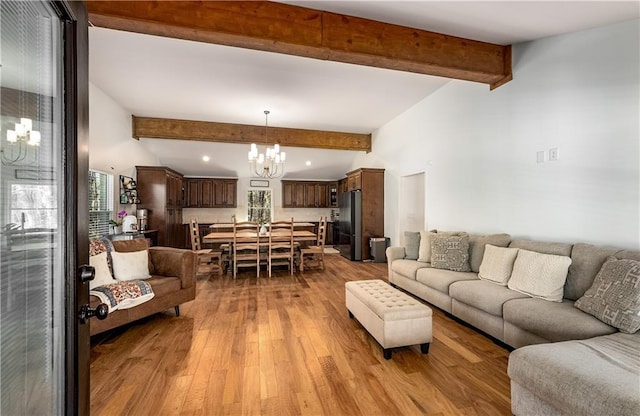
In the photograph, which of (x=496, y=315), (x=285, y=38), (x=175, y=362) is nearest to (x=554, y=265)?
(x=496, y=315)

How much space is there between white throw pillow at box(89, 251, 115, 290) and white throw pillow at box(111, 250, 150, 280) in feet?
0.37

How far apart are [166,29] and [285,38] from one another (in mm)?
969

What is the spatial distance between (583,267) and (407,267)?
179 cm

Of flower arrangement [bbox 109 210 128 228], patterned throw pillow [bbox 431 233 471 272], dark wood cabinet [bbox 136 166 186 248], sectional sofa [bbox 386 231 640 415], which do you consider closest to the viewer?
sectional sofa [bbox 386 231 640 415]

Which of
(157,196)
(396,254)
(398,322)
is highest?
(157,196)

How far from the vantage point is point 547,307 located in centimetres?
217

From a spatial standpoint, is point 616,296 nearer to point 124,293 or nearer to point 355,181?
point 124,293

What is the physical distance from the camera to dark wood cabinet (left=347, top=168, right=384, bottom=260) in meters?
6.32

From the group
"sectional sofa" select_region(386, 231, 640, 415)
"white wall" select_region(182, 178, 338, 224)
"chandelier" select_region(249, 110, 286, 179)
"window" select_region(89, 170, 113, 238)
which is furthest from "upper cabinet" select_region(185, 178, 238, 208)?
"sectional sofa" select_region(386, 231, 640, 415)

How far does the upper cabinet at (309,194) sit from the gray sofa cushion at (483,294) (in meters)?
6.46

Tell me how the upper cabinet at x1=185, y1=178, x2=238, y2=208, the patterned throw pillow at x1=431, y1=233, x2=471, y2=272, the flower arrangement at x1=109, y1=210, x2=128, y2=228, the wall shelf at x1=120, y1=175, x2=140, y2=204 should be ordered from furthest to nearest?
1. the upper cabinet at x1=185, y1=178, x2=238, y2=208
2. the wall shelf at x1=120, y1=175, x2=140, y2=204
3. the flower arrangement at x1=109, y1=210, x2=128, y2=228
4. the patterned throw pillow at x1=431, y1=233, x2=471, y2=272

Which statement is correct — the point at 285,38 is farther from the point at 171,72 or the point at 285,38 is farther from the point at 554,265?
the point at 554,265

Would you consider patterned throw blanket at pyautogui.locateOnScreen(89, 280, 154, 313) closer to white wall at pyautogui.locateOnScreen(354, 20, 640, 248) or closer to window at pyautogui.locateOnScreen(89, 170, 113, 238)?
window at pyautogui.locateOnScreen(89, 170, 113, 238)

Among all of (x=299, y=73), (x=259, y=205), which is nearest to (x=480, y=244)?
(x=299, y=73)
